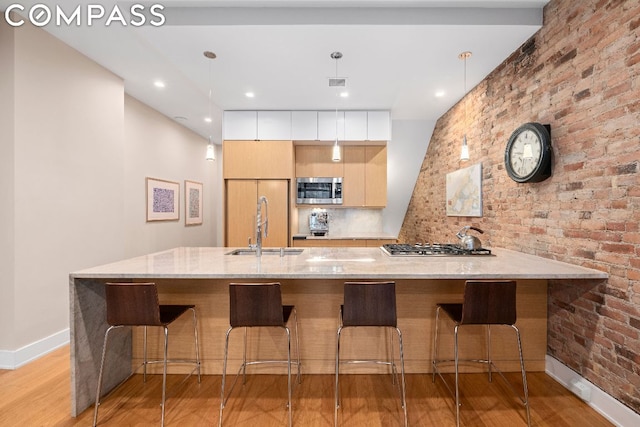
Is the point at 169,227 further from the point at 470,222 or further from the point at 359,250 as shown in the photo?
the point at 470,222

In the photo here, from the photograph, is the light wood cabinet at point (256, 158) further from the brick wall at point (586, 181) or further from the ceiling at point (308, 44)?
the brick wall at point (586, 181)

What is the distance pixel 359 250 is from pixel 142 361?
208 cm

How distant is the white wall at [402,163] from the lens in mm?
5062

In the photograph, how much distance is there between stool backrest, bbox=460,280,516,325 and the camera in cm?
191

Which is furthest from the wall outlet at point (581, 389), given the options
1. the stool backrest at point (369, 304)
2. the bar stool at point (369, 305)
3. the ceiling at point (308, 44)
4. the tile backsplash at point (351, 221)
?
the tile backsplash at point (351, 221)

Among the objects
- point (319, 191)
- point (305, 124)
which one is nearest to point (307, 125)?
point (305, 124)

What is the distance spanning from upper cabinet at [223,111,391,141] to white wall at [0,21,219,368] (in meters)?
1.52

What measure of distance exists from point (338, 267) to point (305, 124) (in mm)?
2977

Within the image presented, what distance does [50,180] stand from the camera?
2.84 metres

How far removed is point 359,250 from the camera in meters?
3.03

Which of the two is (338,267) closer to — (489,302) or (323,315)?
(323,315)

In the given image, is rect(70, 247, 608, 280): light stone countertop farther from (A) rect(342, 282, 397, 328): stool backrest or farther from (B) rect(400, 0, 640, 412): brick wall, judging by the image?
(B) rect(400, 0, 640, 412): brick wall

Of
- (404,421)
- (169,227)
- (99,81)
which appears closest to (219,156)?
(169,227)

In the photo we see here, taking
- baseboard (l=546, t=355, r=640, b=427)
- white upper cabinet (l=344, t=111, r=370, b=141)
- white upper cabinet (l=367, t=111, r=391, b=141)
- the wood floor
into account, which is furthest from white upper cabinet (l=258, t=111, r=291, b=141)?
baseboard (l=546, t=355, r=640, b=427)
